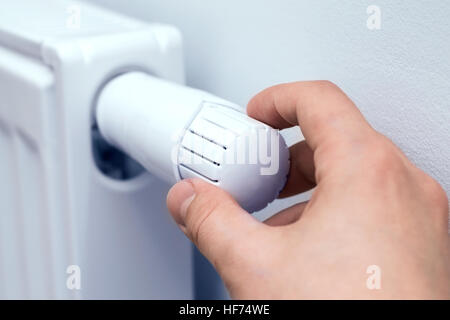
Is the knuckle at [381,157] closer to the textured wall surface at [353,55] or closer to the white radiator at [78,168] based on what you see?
the textured wall surface at [353,55]

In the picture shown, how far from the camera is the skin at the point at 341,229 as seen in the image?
0.20 metres

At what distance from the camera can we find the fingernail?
25 centimetres

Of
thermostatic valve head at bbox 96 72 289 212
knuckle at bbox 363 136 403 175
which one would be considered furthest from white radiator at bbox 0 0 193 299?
knuckle at bbox 363 136 403 175

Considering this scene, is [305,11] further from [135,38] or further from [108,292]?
[108,292]

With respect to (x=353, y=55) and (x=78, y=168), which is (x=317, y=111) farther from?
(x=78, y=168)

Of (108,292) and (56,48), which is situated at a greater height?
(56,48)

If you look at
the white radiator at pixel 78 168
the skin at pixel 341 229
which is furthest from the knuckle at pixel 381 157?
the white radiator at pixel 78 168

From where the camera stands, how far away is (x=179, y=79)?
0.34 meters

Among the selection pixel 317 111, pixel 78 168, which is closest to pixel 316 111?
pixel 317 111

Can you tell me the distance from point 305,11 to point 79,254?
0.18 metres

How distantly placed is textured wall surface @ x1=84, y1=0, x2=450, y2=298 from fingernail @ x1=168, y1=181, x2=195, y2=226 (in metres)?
0.09

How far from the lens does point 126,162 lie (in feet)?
1.17

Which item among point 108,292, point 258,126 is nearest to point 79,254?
point 108,292

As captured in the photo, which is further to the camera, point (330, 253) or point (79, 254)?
point (79, 254)
